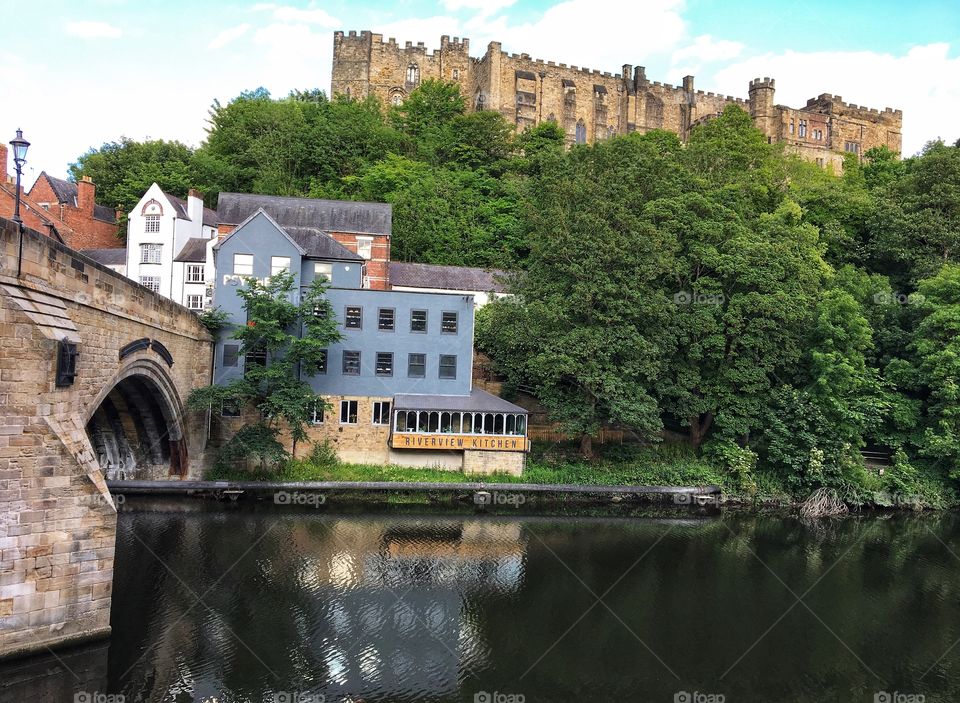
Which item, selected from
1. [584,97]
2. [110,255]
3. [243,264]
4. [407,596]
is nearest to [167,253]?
[110,255]

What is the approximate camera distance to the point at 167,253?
3638cm

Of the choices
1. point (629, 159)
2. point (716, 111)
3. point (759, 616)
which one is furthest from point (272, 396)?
point (716, 111)

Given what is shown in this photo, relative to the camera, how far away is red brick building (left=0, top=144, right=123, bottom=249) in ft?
A: 121

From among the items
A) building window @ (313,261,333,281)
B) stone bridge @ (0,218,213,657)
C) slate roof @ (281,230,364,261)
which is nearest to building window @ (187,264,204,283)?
slate roof @ (281,230,364,261)

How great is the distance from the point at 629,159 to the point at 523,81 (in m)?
35.6

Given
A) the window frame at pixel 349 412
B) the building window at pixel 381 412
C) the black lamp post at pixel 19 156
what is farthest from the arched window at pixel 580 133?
the black lamp post at pixel 19 156

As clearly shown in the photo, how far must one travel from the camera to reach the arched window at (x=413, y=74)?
6316cm

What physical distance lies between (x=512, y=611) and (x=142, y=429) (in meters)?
15.0

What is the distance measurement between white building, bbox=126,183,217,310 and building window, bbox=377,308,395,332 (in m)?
12.4

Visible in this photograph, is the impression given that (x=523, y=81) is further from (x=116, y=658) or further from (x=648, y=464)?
(x=116, y=658)

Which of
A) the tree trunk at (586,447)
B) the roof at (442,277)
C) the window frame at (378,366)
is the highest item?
the roof at (442,277)

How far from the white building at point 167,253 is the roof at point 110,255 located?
2.15 m

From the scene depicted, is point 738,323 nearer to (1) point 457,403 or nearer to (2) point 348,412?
(1) point 457,403

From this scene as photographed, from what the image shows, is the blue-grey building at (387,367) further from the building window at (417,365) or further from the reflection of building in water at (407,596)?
the reflection of building in water at (407,596)
